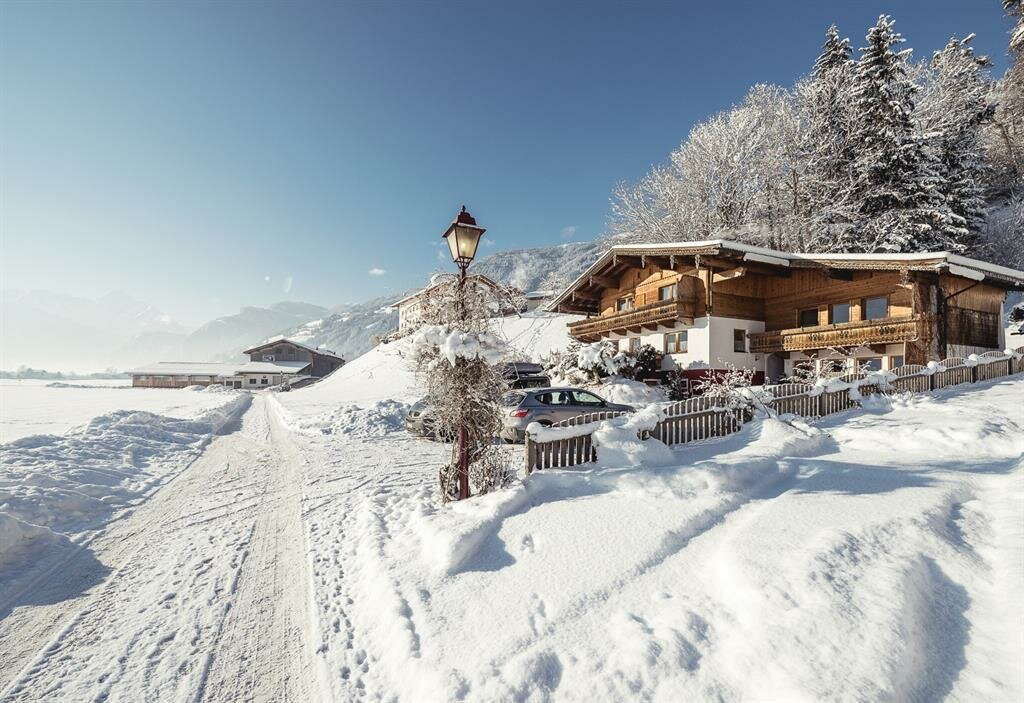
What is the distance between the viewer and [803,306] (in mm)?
21531

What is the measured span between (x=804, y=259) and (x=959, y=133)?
60.8 feet

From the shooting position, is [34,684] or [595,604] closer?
[34,684]

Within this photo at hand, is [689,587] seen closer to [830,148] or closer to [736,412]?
[736,412]

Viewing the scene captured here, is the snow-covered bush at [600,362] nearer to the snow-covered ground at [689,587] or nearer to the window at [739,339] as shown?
the window at [739,339]

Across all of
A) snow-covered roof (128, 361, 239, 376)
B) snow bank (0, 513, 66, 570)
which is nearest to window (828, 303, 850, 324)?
snow bank (0, 513, 66, 570)

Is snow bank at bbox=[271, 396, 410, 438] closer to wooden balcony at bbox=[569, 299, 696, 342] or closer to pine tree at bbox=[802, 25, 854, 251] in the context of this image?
wooden balcony at bbox=[569, 299, 696, 342]

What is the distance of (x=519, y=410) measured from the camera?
1184cm

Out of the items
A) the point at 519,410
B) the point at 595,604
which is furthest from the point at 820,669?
the point at 519,410

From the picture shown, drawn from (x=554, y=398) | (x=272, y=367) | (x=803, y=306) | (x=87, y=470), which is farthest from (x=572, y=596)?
(x=272, y=367)

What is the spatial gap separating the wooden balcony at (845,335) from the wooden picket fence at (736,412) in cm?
219

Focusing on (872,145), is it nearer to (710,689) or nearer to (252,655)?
(710,689)

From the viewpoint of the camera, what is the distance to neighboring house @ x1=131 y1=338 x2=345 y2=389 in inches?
2766

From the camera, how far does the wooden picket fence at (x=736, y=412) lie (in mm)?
7617

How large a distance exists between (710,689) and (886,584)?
1.88 m
